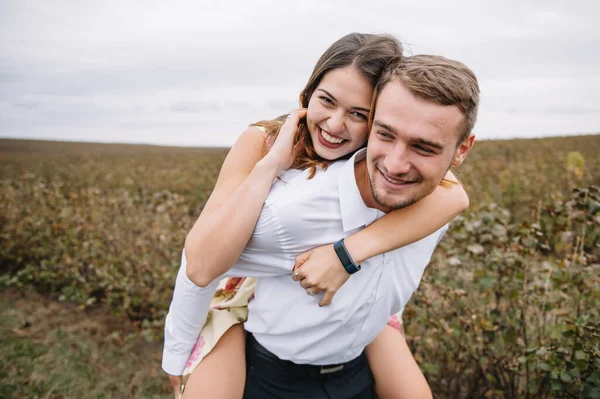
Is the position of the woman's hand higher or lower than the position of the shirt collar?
higher

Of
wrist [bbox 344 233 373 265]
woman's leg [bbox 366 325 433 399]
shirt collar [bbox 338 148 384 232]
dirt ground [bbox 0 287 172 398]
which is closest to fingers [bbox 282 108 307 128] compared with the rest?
shirt collar [bbox 338 148 384 232]

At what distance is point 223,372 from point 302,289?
476 mm

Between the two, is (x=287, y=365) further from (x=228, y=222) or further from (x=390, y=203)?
(x=390, y=203)

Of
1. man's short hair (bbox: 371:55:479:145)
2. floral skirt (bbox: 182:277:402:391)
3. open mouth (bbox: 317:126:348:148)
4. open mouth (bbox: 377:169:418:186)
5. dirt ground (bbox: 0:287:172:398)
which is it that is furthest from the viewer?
dirt ground (bbox: 0:287:172:398)

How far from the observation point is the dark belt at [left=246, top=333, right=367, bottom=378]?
70.6 inches

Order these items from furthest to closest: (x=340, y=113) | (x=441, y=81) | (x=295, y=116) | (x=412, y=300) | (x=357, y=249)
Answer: (x=412, y=300), (x=295, y=116), (x=340, y=113), (x=357, y=249), (x=441, y=81)

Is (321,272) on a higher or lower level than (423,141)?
lower

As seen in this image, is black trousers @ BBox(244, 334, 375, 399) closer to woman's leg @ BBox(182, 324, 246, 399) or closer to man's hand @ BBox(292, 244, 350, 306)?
woman's leg @ BBox(182, 324, 246, 399)

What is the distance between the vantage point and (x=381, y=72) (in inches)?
74.6

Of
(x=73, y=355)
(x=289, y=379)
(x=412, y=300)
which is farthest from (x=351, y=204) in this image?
(x=73, y=355)

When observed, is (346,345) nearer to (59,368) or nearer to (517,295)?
(517,295)

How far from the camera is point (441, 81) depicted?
1516 mm

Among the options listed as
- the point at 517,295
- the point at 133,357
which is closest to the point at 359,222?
the point at 517,295

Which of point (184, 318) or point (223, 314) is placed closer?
point (184, 318)
